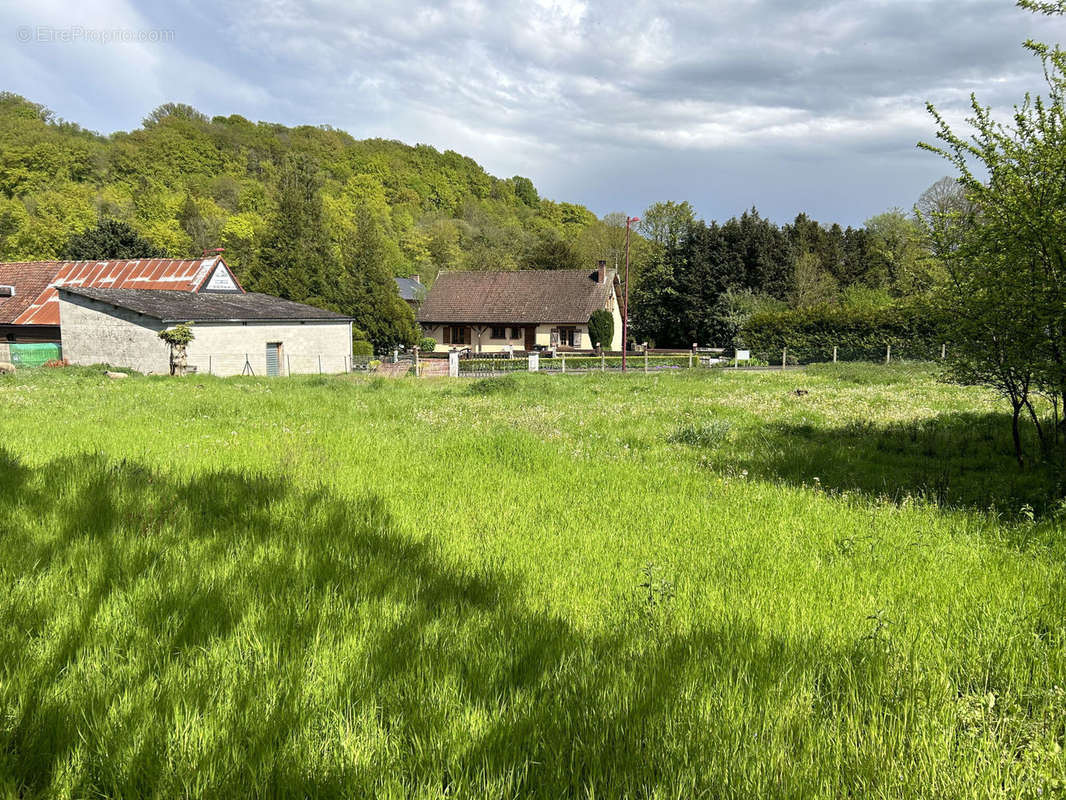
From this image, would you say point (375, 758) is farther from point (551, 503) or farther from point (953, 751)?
point (551, 503)

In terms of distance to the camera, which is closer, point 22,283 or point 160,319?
point 160,319

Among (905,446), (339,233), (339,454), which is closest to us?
(339,454)

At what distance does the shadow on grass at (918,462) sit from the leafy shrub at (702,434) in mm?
473

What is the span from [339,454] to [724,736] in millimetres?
7399

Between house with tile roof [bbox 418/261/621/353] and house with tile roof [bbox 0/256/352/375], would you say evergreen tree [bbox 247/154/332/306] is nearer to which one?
house with tile roof [bbox 0/256/352/375]

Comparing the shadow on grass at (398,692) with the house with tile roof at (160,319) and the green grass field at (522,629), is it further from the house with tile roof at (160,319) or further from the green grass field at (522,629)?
the house with tile roof at (160,319)

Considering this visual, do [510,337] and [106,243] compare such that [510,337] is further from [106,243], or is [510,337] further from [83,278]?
[106,243]

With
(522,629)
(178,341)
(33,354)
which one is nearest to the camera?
(522,629)

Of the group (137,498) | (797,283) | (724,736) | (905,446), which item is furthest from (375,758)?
(797,283)

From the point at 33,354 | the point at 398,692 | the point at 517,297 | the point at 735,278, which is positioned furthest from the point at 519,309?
the point at 398,692

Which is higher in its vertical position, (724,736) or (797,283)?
(797,283)

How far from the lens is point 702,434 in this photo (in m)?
11.1

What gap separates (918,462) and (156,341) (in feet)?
105

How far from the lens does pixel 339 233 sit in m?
77.9
